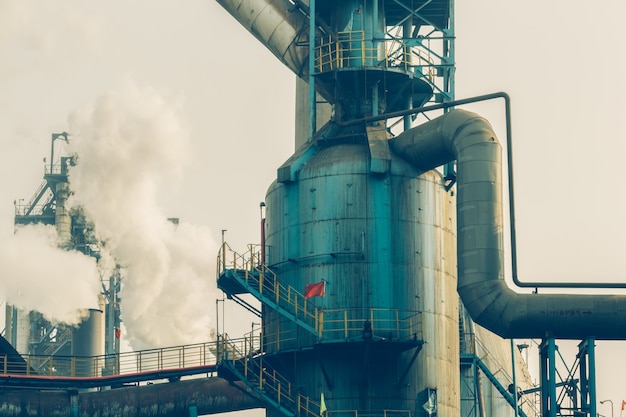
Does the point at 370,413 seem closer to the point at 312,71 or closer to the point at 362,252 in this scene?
the point at 362,252

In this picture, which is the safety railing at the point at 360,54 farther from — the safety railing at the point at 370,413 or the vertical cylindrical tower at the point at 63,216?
the vertical cylindrical tower at the point at 63,216

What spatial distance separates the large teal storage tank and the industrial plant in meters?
0.05

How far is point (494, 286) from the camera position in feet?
164

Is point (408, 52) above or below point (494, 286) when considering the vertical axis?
above

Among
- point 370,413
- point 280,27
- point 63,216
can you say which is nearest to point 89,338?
point 63,216

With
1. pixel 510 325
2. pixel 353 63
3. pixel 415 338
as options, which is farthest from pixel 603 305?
pixel 353 63

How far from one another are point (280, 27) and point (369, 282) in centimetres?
1336

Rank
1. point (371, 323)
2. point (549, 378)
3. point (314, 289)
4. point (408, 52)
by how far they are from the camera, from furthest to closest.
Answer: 1. point (408, 52)
2. point (314, 289)
3. point (371, 323)
4. point (549, 378)

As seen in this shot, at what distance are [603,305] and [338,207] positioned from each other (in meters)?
10.6

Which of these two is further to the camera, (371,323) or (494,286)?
(371,323)

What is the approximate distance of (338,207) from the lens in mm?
54781

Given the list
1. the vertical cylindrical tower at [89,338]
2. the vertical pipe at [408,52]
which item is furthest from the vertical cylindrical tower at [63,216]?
the vertical pipe at [408,52]

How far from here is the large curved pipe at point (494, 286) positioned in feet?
164

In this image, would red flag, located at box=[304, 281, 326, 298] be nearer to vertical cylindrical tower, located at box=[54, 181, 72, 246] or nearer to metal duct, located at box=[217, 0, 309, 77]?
metal duct, located at box=[217, 0, 309, 77]
